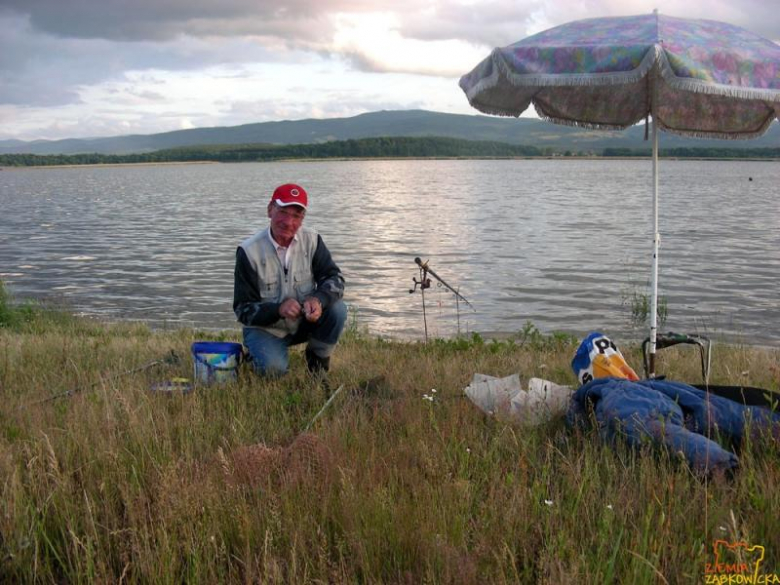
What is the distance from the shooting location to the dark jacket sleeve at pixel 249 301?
604 cm

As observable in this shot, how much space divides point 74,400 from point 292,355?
2607 millimetres

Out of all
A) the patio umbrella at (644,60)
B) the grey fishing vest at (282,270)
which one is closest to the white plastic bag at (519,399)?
the patio umbrella at (644,60)

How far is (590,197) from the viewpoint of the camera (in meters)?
42.8

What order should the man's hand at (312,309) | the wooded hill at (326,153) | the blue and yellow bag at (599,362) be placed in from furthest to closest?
the wooded hill at (326,153) → the man's hand at (312,309) → the blue and yellow bag at (599,362)

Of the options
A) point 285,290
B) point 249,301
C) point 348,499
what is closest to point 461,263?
point 285,290

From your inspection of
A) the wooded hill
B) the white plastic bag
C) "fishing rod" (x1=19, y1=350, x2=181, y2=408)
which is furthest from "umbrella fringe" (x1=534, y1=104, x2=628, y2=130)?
the wooded hill

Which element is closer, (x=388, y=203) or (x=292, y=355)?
(x=292, y=355)

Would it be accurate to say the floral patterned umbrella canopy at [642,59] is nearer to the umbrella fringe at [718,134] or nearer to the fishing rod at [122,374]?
the umbrella fringe at [718,134]

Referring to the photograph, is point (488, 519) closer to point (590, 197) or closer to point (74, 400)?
point (74, 400)

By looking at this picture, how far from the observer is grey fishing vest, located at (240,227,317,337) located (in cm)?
610

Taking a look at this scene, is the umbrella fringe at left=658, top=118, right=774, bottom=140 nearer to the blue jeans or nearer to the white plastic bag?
the white plastic bag

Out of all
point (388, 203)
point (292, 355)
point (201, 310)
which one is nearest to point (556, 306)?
point (201, 310)

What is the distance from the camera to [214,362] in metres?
6.02

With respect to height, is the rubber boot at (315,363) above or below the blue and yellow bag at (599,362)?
below
